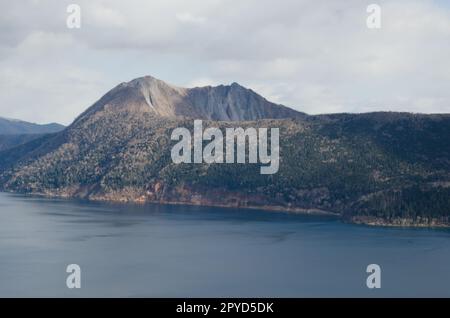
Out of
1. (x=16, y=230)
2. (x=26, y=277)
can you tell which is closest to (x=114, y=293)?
(x=26, y=277)

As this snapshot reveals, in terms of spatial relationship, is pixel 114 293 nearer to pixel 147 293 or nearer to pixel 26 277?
pixel 147 293

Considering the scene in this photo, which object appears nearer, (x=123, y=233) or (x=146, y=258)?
(x=146, y=258)
